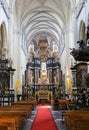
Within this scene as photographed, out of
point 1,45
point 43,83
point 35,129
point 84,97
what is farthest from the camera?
point 43,83

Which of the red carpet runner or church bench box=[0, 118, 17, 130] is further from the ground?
church bench box=[0, 118, 17, 130]

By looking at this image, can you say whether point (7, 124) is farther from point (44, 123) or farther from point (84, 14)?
point (84, 14)

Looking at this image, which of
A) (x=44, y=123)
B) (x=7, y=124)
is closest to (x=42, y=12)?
(x=44, y=123)

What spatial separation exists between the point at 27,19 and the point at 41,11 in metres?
2.25

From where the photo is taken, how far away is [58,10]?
122 ft

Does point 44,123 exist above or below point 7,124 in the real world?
below

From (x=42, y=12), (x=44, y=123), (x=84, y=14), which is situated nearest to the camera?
(x=44, y=123)

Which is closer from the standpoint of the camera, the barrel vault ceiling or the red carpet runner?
the red carpet runner

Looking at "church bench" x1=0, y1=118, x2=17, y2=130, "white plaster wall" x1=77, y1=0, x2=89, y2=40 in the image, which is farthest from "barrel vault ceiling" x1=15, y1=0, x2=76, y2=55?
"church bench" x1=0, y1=118, x2=17, y2=130

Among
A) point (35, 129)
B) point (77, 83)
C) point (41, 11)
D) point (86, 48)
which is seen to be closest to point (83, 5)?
point (77, 83)

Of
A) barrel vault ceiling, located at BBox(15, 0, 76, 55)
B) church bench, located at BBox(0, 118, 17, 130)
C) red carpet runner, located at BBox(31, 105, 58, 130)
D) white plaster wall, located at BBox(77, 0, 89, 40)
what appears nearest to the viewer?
church bench, located at BBox(0, 118, 17, 130)

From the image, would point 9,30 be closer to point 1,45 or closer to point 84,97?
point 1,45

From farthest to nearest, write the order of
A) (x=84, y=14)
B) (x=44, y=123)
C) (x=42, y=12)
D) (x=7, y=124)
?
(x=42, y=12) → (x=84, y=14) → (x=44, y=123) → (x=7, y=124)

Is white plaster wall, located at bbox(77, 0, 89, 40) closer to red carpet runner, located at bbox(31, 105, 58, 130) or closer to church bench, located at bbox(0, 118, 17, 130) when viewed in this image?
red carpet runner, located at bbox(31, 105, 58, 130)
